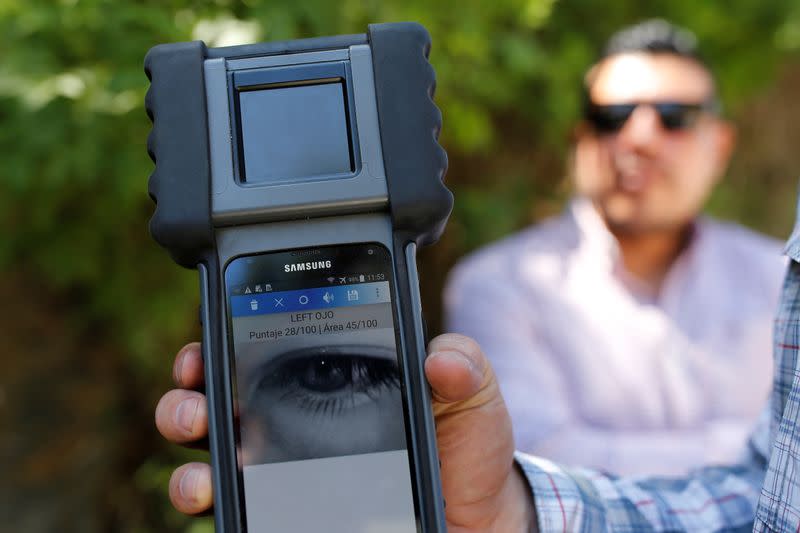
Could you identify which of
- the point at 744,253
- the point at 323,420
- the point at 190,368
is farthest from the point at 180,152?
the point at 744,253

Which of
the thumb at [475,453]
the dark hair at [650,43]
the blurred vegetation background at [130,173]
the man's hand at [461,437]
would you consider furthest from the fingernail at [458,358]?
the dark hair at [650,43]

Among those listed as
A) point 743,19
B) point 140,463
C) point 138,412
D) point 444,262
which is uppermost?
point 743,19

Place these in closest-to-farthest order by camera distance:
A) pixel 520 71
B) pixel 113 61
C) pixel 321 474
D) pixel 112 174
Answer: pixel 321 474 → pixel 113 61 → pixel 112 174 → pixel 520 71

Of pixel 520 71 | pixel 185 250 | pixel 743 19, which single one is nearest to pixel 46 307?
pixel 520 71

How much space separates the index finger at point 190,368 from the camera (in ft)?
3.58

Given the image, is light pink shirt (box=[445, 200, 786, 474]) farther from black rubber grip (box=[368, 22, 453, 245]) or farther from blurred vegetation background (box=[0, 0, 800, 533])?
black rubber grip (box=[368, 22, 453, 245])

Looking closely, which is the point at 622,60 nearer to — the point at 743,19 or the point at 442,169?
the point at 743,19

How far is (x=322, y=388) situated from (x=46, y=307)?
84.4 inches

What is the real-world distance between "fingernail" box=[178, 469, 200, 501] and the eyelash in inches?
5.6

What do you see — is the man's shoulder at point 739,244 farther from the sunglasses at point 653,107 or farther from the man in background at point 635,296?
the sunglasses at point 653,107

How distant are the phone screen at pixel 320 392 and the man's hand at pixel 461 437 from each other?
6 centimetres

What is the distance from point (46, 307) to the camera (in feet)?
9.29

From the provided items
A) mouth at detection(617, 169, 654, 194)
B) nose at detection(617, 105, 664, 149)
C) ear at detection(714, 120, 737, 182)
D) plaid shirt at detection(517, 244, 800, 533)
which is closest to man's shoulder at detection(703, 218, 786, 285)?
ear at detection(714, 120, 737, 182)

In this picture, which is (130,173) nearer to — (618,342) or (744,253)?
(618,342)
